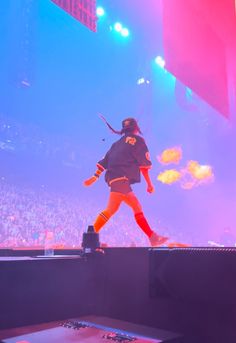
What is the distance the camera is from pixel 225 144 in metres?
10.2

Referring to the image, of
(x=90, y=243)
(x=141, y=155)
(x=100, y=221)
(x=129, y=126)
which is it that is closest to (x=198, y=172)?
(x=129, y=126)

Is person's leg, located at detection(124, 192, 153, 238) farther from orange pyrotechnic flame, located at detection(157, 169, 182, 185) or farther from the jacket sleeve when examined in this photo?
orange pyrotechnic flame, located at detection(157, 169, 182, 185)

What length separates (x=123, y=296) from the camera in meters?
1.27

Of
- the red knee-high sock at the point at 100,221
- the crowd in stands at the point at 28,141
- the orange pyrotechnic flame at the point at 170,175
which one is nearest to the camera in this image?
the red knee-high sock at the point at 100,221

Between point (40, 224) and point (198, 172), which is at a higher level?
point (198, 172)

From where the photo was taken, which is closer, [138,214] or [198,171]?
[138,214]

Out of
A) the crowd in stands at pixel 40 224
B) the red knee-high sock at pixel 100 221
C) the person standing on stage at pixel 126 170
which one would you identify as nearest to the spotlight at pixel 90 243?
the red knee-high sock at pixel 100 221

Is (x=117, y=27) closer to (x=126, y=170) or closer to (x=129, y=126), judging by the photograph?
(x=129, y=126)

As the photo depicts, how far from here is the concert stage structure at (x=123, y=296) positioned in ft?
3.15

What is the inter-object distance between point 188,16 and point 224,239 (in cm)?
642

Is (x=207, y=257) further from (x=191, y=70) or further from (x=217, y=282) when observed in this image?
(x=191, y=70)

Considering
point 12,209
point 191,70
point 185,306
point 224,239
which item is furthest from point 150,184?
point 12,209

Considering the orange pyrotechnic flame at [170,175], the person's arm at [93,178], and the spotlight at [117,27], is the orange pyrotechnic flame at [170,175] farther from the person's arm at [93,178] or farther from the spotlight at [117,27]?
the person's arm at [93,178]

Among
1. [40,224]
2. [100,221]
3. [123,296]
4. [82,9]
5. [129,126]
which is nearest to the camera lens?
[123,296]
